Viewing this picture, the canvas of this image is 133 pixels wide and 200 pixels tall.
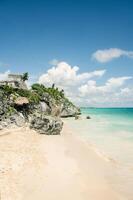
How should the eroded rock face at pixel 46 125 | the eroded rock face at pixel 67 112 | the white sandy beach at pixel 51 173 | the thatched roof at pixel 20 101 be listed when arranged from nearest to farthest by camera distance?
the white sandy beach at pixel 51 173 → the eroded rock face at pixel 46 125 → the thatched roof at pixel 20 101 → the eroded rock face at pixel 67 112

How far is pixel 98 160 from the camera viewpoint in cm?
1702

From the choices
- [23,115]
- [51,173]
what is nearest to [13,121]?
[23,115]

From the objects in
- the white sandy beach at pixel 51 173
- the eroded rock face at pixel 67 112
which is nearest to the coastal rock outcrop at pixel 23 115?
the white sandy beach at pixel 51 173


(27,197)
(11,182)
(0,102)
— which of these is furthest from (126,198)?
(0,102)

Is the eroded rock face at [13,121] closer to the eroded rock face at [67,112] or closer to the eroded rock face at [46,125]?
the eroded rock face at [46,125]

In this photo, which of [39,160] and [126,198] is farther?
[39,160]

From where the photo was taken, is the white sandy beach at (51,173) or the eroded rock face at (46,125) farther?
the eroded rock face at (46,125)

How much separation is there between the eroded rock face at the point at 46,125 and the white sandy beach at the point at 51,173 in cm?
632

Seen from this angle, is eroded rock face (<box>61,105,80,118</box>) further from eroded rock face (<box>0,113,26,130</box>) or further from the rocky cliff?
eroded rock face (<box>0,113,26,130</box>)

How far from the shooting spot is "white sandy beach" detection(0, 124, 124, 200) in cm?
1061

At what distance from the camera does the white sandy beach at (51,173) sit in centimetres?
1061

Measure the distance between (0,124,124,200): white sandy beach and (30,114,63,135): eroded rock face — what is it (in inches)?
249

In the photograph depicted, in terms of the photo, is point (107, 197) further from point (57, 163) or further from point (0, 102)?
point (0, 102)

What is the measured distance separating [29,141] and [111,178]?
9.27 metres
